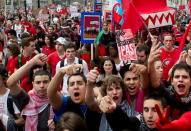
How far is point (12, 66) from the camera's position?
6375 millimetres

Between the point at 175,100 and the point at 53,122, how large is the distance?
132cm

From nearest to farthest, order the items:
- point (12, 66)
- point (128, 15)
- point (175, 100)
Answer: point (175, 100) → point (128, 15) → point (12, 66)

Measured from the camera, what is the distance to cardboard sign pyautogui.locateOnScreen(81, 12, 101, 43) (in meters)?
7.06

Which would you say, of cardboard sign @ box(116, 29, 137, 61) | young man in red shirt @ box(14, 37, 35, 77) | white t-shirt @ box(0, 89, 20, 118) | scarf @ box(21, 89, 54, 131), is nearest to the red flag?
cardboard sign @ box(116, 29, 137, 61)

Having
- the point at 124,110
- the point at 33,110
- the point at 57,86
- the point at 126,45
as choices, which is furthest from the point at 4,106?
the point at 126,45

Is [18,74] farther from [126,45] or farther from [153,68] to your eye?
[126,45]

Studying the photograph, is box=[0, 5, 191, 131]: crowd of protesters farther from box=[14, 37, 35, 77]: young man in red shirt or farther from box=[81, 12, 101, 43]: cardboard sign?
box=[81, 12, 101, 43]: cardboard sign

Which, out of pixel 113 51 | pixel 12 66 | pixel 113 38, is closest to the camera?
pixel 12 66

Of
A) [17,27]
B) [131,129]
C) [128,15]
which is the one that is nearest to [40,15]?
[17,27]

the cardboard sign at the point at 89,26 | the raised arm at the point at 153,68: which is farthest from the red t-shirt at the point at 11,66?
the raised arm at the point at 153,68

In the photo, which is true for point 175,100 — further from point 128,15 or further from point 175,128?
point 128,15

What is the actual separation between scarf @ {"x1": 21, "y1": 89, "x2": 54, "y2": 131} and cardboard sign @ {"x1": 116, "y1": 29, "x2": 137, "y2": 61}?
2.06 meters

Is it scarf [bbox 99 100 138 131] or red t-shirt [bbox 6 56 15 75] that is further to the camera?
red t-shirt [bbox 6 56 15 75]

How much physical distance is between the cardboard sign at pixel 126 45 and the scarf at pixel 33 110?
81.3 inches
